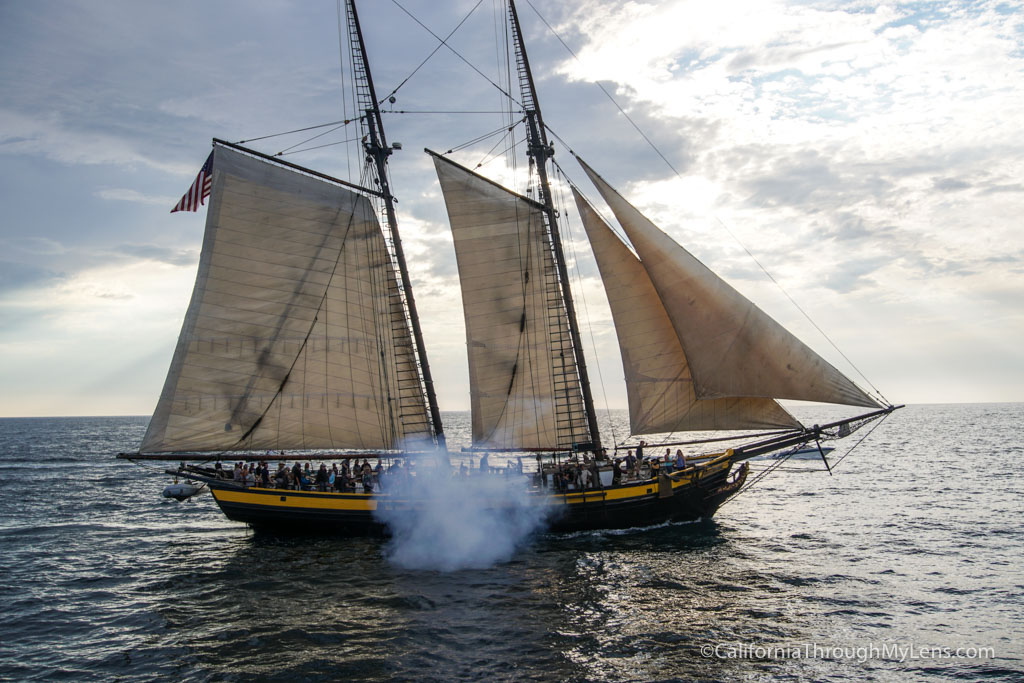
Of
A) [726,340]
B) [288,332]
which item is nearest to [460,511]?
[288,332]

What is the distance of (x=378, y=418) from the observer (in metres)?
30.2

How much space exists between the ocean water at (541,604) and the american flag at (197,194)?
14.8 metres

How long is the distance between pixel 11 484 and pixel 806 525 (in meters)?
56.8

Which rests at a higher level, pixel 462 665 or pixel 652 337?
pixel 652 337

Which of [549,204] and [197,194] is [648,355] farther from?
[197,194]

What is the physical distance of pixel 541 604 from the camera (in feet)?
66.4

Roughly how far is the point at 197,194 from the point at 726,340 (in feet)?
76.0

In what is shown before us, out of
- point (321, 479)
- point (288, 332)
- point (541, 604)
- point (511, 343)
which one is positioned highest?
point (288, 332)

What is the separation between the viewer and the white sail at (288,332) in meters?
27.8

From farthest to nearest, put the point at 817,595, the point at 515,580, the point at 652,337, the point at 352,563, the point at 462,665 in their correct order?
the point at 652,337
the point at 352,563
the point at 515,580
the point at 817,595
the point at 462,665

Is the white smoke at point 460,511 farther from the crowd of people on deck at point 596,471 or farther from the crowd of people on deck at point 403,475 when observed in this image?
the crowd of people on deck at point 596,471

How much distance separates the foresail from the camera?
25500 millimetres

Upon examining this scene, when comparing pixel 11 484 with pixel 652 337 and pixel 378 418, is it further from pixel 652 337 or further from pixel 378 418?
pixel 652 337

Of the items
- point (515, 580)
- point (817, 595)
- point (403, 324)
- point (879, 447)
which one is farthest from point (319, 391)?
point (879, 447)
